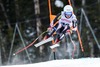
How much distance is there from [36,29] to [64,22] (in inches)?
248

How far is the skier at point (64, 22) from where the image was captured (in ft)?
26.9

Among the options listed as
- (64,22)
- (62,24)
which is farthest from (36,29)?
(64,22)

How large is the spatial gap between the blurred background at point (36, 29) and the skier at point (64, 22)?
2.35 meters

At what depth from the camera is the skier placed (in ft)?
26.9

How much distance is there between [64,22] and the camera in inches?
331

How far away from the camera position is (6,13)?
52.3ft

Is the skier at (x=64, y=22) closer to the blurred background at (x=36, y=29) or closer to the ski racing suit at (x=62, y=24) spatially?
the ski racing suit at (x=62, y=24)

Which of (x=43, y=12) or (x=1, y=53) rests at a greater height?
(x=43, y=12)

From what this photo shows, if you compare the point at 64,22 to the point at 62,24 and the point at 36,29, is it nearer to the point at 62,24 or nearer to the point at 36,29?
the point at 62,24

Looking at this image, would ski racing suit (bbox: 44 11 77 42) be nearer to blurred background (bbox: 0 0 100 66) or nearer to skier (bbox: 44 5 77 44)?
skier (bbox: 44 5 77 44)

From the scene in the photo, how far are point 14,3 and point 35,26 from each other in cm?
174

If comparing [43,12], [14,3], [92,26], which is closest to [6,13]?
[14,3]

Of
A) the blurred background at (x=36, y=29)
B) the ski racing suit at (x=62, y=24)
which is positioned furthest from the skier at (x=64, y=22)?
the blurred background at (x=36, y=29)

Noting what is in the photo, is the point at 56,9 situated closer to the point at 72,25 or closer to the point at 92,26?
the point at 92,26
